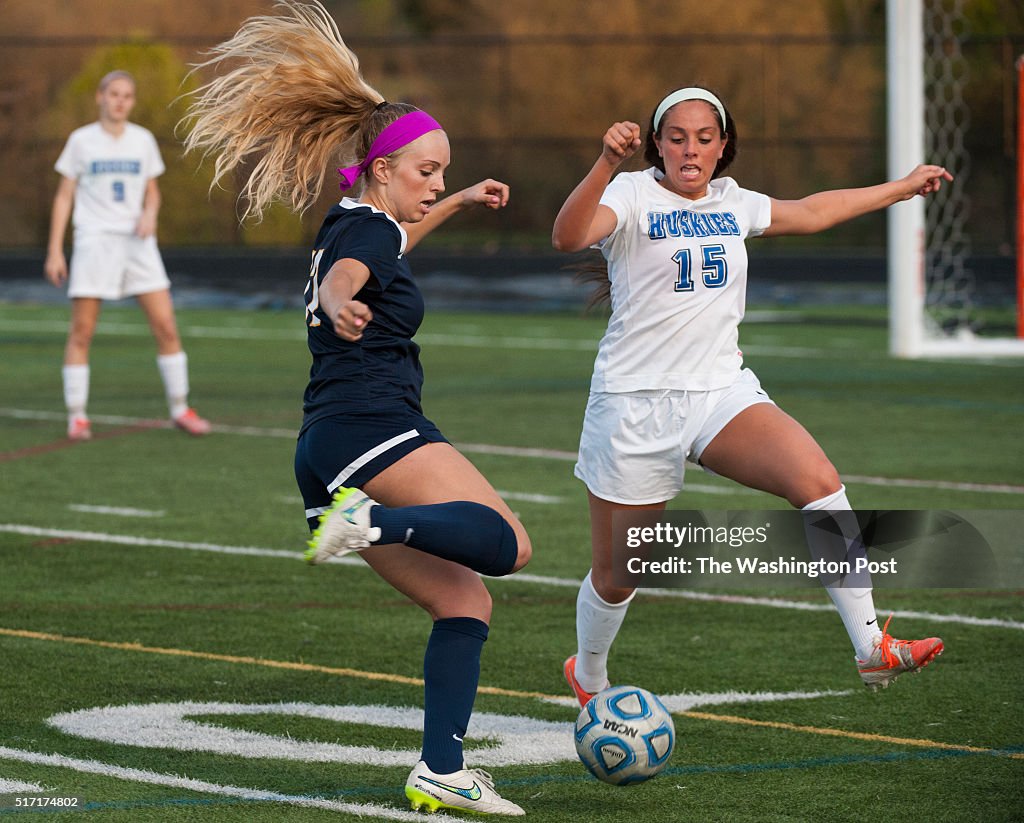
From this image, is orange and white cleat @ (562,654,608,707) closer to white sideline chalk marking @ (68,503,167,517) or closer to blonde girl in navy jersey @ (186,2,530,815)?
blonde girl in navy jersey @ (186,2,530,815)

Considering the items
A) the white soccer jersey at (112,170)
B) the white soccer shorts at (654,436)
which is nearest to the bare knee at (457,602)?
the white soccer shorts at (654,436)

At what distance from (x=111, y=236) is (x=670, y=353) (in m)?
7.83

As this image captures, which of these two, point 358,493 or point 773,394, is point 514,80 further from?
point 358,493

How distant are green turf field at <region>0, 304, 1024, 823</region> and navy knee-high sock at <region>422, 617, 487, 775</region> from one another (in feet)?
0.69

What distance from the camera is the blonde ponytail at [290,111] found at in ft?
18.4

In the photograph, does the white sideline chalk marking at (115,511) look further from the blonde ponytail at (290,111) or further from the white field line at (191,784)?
the blonde ponytail at (290,111)

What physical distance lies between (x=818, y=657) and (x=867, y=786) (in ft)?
5.73

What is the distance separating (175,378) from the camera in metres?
13.3

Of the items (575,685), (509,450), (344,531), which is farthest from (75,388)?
(344,531)

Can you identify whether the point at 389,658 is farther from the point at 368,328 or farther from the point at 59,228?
the point at 59,228

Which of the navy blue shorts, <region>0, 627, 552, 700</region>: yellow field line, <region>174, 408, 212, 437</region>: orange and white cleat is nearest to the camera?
the navy blue shorts

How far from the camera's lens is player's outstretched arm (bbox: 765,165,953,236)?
6355mm

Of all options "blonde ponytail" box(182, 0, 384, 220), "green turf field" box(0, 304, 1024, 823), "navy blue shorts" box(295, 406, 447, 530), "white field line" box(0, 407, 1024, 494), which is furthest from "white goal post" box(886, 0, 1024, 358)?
"navy blue shorts" box(295, 406, 447, 530)

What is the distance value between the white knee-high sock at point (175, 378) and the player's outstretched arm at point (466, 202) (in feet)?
23.4
